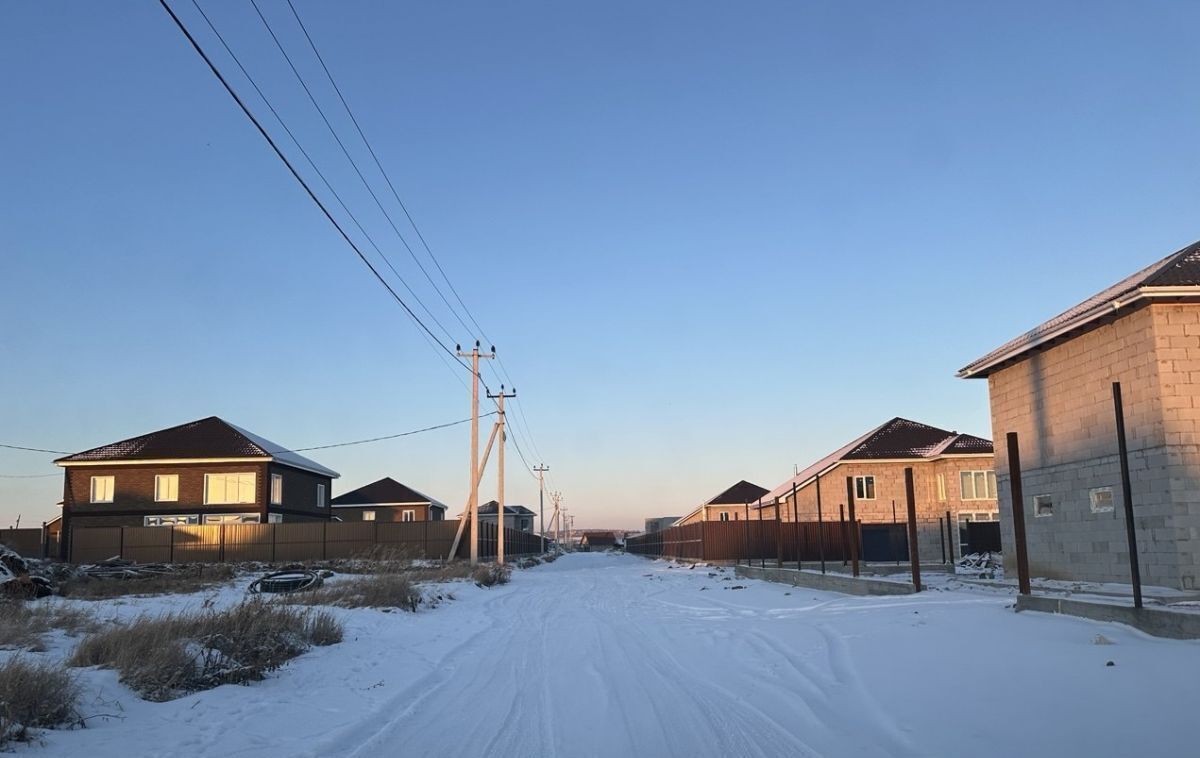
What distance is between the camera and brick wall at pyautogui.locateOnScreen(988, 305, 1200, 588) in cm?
1622

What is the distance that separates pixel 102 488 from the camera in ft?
150

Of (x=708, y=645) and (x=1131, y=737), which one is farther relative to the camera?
(x=708, y=645)

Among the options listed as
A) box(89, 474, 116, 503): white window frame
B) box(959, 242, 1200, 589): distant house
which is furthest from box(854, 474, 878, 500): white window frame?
box(89, 474, 116, 503): white window frame

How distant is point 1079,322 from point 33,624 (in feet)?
64.3

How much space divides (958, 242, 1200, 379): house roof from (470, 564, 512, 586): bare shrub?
57.2 feet

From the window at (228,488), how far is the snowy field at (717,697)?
3430 centimetres

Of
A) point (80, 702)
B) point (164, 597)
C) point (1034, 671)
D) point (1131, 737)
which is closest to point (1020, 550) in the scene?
point (1034, 671)

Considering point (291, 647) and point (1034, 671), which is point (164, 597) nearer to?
point (291, 647)

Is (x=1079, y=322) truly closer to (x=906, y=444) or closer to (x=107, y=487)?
(x=906, y=444)

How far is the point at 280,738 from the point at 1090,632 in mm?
8634

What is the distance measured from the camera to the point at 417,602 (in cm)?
1891

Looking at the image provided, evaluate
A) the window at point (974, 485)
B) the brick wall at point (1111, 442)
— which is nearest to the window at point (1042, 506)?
the brick wall at point (1111, 442)

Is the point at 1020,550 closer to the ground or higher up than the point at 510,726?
higher up

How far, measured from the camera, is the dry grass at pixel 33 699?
6328 millimetres
